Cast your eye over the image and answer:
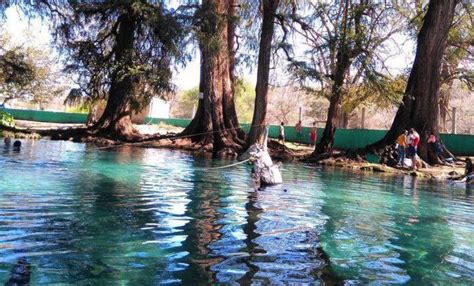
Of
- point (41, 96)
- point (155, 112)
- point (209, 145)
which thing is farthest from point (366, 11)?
point (41, 96)

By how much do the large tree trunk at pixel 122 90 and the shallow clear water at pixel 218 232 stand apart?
14.1 metres

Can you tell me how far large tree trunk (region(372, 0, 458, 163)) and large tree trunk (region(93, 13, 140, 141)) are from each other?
44.0 ft

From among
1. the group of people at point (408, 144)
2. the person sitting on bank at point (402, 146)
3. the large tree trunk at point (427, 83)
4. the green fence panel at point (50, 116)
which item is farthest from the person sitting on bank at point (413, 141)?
the green fence panel at point (50, 116)

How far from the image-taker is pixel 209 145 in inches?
1049

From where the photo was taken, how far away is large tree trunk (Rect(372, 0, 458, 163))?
23.4 m

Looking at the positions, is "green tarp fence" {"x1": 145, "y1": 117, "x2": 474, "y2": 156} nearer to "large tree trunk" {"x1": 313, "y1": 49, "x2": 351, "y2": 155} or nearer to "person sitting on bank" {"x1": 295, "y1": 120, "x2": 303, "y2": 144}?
"person sitting on bank" {"x1": 295, "y1": 120, "x2": 303, "y2": 144}

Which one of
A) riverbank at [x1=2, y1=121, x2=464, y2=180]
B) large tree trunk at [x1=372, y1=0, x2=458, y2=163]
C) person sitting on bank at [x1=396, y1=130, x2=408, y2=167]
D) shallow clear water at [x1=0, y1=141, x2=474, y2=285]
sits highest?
large tree trunk at [x1=372, y1=0, x2=458, y2=163]

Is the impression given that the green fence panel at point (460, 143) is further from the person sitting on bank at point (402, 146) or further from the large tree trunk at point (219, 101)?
the large tree trunk at point (219, 101)

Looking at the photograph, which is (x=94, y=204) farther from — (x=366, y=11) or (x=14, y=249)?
(x=366, y=11)

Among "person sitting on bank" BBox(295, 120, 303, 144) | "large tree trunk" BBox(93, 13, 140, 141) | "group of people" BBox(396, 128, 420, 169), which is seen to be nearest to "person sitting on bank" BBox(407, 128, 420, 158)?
"group of people" BBox(396, 128, 420, 169)

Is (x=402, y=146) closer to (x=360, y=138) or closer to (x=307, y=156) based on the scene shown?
(x=307, y=156)

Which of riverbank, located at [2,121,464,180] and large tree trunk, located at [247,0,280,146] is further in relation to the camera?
large tree trunk, located at [247,0,280,146]

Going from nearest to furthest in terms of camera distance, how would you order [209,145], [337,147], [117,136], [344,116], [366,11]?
[366,11] < [209,145] < [117,136] < [337,147] < [344,116]

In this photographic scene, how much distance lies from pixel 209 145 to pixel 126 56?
6.28 meters
